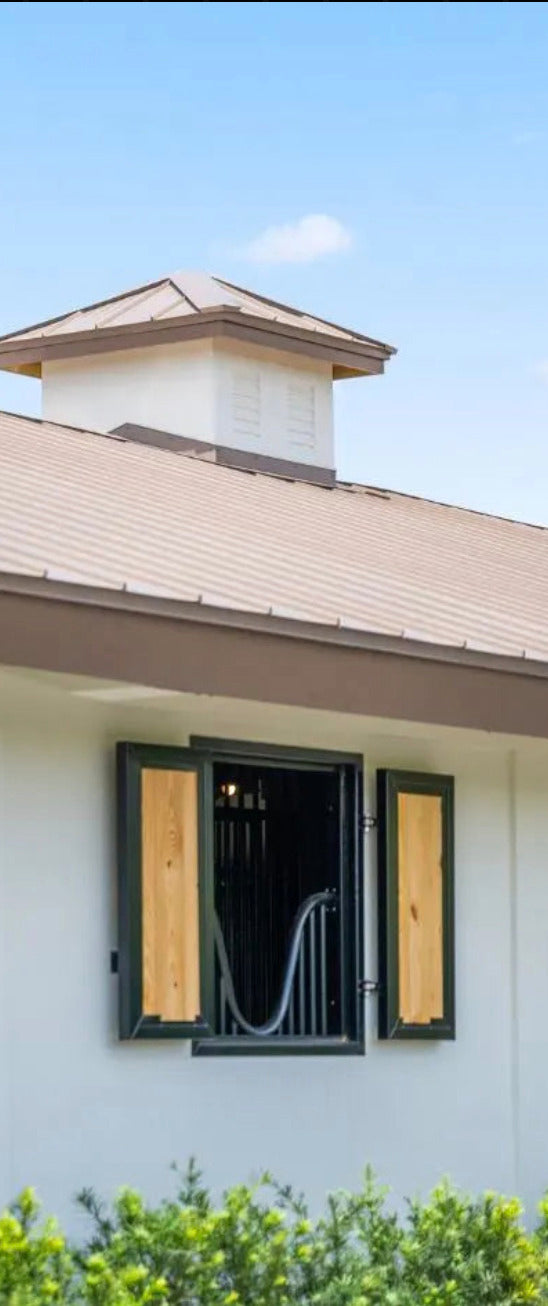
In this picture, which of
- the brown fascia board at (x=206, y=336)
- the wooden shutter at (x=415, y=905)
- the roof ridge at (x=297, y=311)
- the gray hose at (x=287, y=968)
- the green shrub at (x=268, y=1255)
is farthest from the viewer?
the roof ridge at (x=297, y=311)

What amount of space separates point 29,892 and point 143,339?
6289mm

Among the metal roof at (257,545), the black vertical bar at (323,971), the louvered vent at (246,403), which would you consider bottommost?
the black vertical bar at (323,971)

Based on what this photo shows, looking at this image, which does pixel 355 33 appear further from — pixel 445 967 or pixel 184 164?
pixel 445 967

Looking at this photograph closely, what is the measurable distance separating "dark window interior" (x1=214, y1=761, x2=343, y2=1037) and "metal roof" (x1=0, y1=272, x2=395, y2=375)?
4024 millimetres

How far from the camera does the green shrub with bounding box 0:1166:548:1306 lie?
303 inches

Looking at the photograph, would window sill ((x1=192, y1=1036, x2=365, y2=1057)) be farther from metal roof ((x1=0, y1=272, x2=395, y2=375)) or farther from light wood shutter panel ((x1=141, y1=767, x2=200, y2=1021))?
metal roof ((x1=0, y1=272, x2=395, y2=375))

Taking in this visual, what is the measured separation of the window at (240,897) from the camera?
923 cm

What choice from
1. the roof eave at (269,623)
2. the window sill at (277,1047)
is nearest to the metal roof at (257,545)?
the roof eave at (269,623)

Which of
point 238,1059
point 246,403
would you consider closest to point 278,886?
point 238,1059

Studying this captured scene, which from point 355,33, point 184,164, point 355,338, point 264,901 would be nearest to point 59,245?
point 184,164

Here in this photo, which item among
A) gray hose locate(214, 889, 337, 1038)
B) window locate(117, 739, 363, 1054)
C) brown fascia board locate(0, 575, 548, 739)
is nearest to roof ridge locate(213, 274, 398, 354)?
window locate(117, 739, 363, 1054)

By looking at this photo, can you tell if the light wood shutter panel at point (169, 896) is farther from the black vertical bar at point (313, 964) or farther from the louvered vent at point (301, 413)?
the louvered vent at point (301, 413)

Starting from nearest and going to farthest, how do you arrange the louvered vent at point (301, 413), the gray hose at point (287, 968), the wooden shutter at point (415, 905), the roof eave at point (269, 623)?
the roof eave at point (269, 623) < the gray hose at point (287, 968) < the wooden shutter at point (415, 905) < the louvered vent at point (301, 413)

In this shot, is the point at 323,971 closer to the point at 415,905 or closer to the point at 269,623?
the point at 415,905
